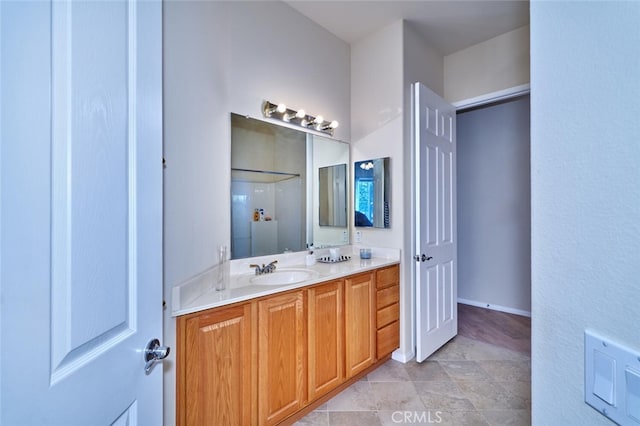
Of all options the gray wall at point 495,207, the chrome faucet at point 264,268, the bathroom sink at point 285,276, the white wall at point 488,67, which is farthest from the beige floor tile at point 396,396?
the white wall at point 488,67

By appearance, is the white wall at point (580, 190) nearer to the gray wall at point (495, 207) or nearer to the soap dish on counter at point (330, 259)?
the soap dish on counter at point (330, 259)

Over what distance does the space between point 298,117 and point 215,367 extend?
181 centimetres

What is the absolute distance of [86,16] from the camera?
0.57 m

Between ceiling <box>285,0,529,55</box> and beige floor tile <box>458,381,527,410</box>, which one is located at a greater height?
ceiling <box>285,0,529,55</box>

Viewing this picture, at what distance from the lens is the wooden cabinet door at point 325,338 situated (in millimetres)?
1735

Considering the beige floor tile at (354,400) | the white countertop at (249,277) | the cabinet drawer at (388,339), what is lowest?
the beige floor tile at (354,400)

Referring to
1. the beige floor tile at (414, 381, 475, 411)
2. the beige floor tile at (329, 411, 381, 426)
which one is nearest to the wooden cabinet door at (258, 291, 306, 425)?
the beige floor tile at (329, 411, 381, 426)

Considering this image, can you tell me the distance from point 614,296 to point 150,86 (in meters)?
1.10

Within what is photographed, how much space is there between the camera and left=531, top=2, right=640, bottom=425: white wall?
0.38m

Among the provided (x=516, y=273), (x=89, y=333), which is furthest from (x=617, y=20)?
(x=516, y=273)

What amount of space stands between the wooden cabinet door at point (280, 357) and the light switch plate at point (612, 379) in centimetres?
130

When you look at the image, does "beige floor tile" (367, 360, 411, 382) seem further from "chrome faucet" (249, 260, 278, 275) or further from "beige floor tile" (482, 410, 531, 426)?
"chrome faucet" (249, 260, 278, 275)

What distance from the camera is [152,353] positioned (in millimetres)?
759

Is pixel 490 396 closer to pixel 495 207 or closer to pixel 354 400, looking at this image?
pixel 354 400
